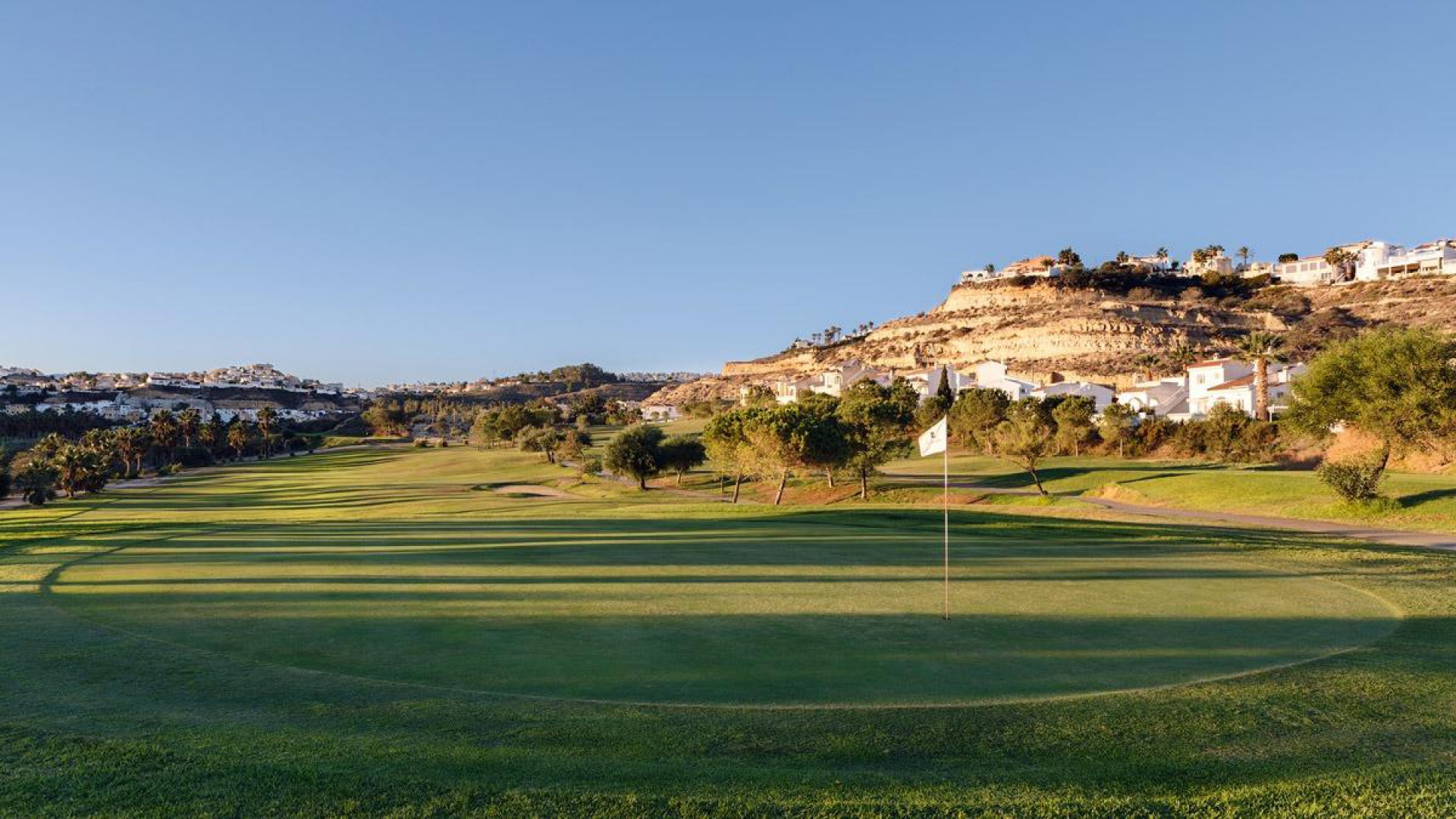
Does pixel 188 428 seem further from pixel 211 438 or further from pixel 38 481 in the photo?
pixel 38 481

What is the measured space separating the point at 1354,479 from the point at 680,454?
4688 cm

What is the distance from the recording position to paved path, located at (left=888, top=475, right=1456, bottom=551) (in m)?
28.9

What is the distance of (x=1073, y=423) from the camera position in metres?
72.6

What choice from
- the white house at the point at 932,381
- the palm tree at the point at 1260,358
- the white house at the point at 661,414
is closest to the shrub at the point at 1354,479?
the palm tree at the point at 1260,358

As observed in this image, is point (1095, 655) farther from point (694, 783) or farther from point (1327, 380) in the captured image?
point (1327, 380)

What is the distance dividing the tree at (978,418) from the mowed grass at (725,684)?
60381 mm

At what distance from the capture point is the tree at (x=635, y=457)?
225ft

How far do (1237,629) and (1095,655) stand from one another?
3.54 metres

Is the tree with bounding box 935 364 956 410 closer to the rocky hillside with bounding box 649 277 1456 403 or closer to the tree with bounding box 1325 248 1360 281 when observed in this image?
the rocky hillside with bounding box 649 277 1456 403

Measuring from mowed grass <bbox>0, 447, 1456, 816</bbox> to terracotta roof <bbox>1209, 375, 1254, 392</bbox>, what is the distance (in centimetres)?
7492

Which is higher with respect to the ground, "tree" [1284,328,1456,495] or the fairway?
"tree" [1284,328,1456,495]

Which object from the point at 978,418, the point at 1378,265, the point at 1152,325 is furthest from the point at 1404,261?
the point at 978,418

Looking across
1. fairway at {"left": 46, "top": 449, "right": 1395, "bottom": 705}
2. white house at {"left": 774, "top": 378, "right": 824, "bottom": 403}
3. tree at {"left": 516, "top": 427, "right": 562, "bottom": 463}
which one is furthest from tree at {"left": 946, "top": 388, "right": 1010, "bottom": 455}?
white house at {"left": 774, "top": 378, "right": 824, "bottom": 403}

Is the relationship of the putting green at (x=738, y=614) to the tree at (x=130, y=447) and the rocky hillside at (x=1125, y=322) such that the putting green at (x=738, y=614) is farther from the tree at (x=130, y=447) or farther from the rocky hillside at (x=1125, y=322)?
the rocky hillside at (x=1125, y=322)
